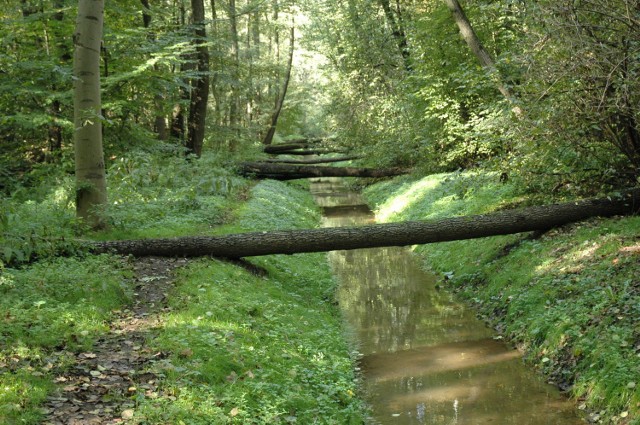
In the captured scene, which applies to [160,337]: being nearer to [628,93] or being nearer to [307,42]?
[628,93]

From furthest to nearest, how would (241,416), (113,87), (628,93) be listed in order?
(113,87)
(628,93)
(241,416)

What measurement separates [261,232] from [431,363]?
4.43 metres

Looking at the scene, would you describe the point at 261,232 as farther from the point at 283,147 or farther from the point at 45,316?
the point at 283,147

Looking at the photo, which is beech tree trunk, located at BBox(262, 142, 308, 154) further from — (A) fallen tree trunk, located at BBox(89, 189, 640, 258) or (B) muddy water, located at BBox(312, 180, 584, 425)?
(A) fallen tree trunk, located at BBox(89, 189, 640, 258)

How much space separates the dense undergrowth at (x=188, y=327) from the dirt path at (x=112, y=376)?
4.4 inches

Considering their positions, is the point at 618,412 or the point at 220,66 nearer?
the point at 618,412

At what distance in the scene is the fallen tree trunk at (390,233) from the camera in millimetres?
11094

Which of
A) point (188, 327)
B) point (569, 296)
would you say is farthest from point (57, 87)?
point (569, 296)

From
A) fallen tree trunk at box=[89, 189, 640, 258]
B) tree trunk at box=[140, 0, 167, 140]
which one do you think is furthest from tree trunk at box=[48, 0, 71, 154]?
fallen tree trunk at box=[89, 189, 640, 258]

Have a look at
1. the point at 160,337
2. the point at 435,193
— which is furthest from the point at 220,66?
the point at 160,337

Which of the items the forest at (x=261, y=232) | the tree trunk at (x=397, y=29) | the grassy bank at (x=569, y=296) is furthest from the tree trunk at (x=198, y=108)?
the grassy bank at (x=569, y=296)

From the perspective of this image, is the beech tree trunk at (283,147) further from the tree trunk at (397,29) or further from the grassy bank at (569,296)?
the grassy bank at (569,296)

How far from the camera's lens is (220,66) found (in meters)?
27.2

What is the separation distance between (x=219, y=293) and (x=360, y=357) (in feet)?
8.59
